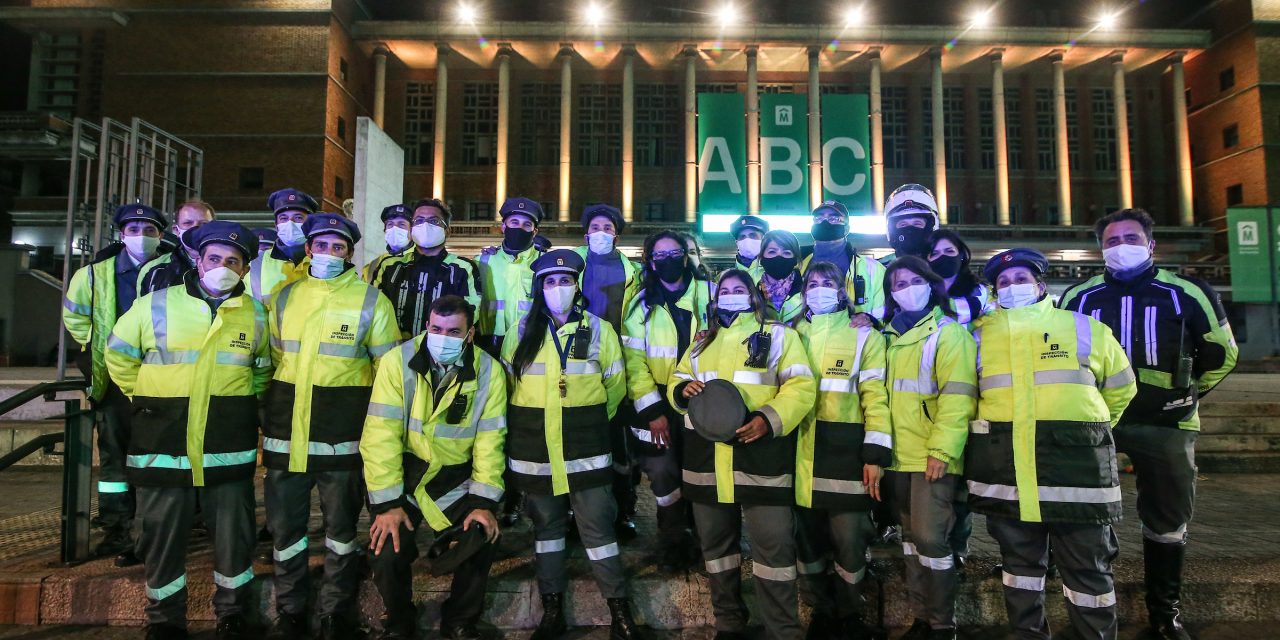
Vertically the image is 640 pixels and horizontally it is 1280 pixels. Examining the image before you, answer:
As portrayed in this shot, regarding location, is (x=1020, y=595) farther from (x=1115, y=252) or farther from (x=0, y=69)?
(x=0, y=69)

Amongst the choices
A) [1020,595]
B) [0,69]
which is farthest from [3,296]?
[1020,595]

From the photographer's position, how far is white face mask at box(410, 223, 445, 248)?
490 cm

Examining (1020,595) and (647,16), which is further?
(647,16)

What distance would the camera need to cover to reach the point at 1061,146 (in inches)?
1090

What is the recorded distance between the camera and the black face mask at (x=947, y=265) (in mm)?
4457

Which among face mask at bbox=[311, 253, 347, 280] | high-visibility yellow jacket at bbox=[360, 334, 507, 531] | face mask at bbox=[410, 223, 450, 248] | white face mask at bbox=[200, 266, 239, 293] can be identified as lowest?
high-visibility yellow jacket at bbox=[360, 334, 507, 531]

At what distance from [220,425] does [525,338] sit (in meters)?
1.83

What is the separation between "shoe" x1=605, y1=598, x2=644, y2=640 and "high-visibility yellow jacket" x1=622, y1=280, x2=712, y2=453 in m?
1.03

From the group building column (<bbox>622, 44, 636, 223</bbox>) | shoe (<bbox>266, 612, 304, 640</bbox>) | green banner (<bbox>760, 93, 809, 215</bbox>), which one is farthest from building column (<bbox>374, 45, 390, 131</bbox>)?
shoe (<bbox>266, 612, 304, 640</bbox>)

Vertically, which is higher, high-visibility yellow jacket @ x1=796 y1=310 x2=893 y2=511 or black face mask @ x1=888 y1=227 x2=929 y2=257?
black face mask @ x1=888 y1=227 x2=929 y2=257

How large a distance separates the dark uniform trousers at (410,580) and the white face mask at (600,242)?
2147 mm

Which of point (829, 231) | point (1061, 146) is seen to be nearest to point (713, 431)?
point (829, 231)

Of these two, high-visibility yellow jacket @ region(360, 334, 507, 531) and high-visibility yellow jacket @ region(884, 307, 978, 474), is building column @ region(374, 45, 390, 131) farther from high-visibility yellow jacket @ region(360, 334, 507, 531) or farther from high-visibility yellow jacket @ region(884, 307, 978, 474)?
high-visibility yellow jacket @ region(884, 307, 978, 474)

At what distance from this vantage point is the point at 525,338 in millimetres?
3943
